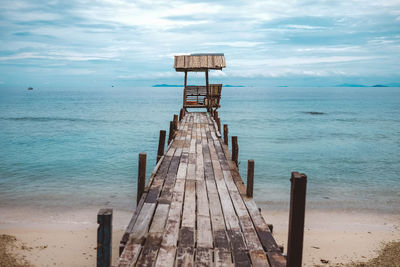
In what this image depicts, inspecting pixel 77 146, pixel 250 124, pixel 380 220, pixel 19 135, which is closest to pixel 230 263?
pixel 380 220

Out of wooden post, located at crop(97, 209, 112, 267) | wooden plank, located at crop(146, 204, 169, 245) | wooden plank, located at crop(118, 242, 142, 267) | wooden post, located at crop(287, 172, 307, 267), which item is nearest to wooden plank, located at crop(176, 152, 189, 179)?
wooden plank, located at crop(146, 204, 169, 245)

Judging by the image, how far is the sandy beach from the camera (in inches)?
362

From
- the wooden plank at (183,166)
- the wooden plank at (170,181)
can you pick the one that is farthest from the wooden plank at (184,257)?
the wooden plank at (183,166)

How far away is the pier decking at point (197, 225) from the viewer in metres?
4.27

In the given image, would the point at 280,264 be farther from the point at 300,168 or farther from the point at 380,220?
the point at 300,168

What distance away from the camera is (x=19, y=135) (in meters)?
36.0

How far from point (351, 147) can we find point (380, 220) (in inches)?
751

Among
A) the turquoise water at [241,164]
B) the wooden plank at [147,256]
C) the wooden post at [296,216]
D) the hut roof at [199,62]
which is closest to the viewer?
the wooden post at [296,216]

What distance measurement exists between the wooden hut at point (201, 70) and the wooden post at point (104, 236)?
19310mm

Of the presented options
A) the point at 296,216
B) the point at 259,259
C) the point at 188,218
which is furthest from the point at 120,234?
the point at 296,216

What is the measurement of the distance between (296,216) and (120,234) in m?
8.22

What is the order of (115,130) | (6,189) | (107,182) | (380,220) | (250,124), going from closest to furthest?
(380,220) → (6,189) → (107,182) → (115,130) → (250,124)

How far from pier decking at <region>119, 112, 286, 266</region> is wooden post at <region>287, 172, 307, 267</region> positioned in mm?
564

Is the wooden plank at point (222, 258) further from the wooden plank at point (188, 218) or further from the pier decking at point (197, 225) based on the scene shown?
the wooden plank at point (188, 218)
